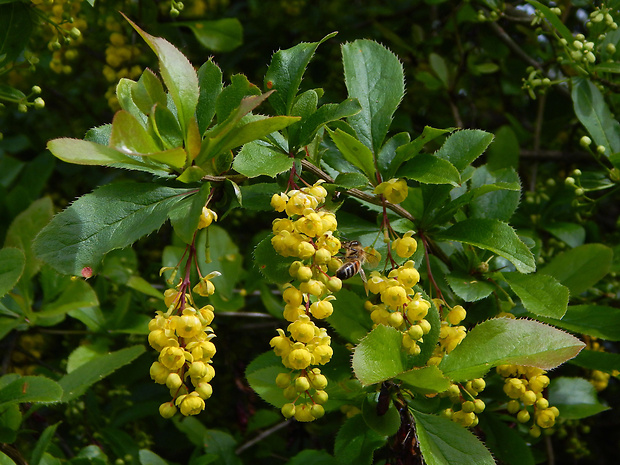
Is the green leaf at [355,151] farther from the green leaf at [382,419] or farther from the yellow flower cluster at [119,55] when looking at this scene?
the yellow flower cluster at [119,55]

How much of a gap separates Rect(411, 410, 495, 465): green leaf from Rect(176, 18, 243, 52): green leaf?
1.77 meters

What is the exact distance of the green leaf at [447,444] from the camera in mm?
1211

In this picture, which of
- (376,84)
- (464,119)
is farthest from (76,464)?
(464,119)

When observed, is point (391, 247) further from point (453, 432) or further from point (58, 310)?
point (58, 310)

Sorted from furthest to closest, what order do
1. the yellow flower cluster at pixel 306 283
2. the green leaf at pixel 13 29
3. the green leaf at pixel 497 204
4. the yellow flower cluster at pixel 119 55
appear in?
the yellow flower cluster at pixel 119 55
the green leaf at pixel 13 29
the green leaf at pixel 497 204
the yellow flower cluster at pixel 306 283

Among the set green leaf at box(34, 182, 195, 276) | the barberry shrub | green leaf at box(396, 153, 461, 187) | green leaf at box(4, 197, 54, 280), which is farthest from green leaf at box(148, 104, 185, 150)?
green leaf at box(4, 197, 54, 280)

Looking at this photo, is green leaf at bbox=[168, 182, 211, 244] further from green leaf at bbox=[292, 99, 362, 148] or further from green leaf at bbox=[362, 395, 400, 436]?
green leaf at bbox=[362, 395, 400, 436]

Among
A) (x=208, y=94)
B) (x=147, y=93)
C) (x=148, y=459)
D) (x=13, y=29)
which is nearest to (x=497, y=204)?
(x=208, y=94)

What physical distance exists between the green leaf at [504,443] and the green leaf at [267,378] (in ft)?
1.95

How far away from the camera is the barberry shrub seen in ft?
3.52

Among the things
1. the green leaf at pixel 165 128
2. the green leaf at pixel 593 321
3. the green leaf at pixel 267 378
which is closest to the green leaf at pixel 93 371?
the green leaf at pixel 267 378

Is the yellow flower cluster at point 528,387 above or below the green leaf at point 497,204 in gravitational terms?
below

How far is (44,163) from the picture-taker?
2.70 meters

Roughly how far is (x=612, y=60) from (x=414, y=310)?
1.35 meters
